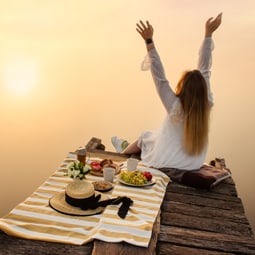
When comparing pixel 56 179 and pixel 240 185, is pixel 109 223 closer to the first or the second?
pixel 56 179

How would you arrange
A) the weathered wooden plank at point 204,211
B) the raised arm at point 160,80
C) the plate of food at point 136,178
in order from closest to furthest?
the weathered wooden plank at point 204,211
the plate of food at point 136,178
the raised arm at point 160,80

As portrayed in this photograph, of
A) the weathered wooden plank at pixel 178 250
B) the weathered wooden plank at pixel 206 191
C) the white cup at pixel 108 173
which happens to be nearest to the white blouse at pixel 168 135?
the weathered wooden plank at pixel 206 191

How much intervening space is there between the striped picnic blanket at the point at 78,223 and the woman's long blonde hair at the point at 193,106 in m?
0.65

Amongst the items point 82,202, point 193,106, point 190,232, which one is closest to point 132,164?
point 193,106

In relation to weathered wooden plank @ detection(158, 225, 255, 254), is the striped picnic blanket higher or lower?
higher

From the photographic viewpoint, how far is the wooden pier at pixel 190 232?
1725 millimetres

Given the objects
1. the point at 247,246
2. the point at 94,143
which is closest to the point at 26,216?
the point at 247,246

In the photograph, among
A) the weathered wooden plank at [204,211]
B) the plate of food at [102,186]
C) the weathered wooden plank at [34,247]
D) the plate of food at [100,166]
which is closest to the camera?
the weathered wooden plank at [34,247]

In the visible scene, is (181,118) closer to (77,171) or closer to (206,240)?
(77,171)

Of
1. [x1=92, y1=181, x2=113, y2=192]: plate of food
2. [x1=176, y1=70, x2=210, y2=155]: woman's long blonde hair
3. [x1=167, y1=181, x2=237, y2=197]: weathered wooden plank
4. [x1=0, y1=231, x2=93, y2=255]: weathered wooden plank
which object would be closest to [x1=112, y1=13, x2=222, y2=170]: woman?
[x1=176, y1=70, x2=210, y2=155]: woman's long blonde hair

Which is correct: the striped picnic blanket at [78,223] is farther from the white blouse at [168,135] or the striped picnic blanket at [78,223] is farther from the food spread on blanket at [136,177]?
the white blouse at [168,135]

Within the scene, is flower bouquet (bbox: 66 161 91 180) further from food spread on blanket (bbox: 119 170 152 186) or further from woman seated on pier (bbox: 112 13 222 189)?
woman seated on pier (bbox: 112 13 222 189)

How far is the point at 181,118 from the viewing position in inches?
111

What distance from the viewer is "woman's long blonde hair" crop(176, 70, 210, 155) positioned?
277cm
